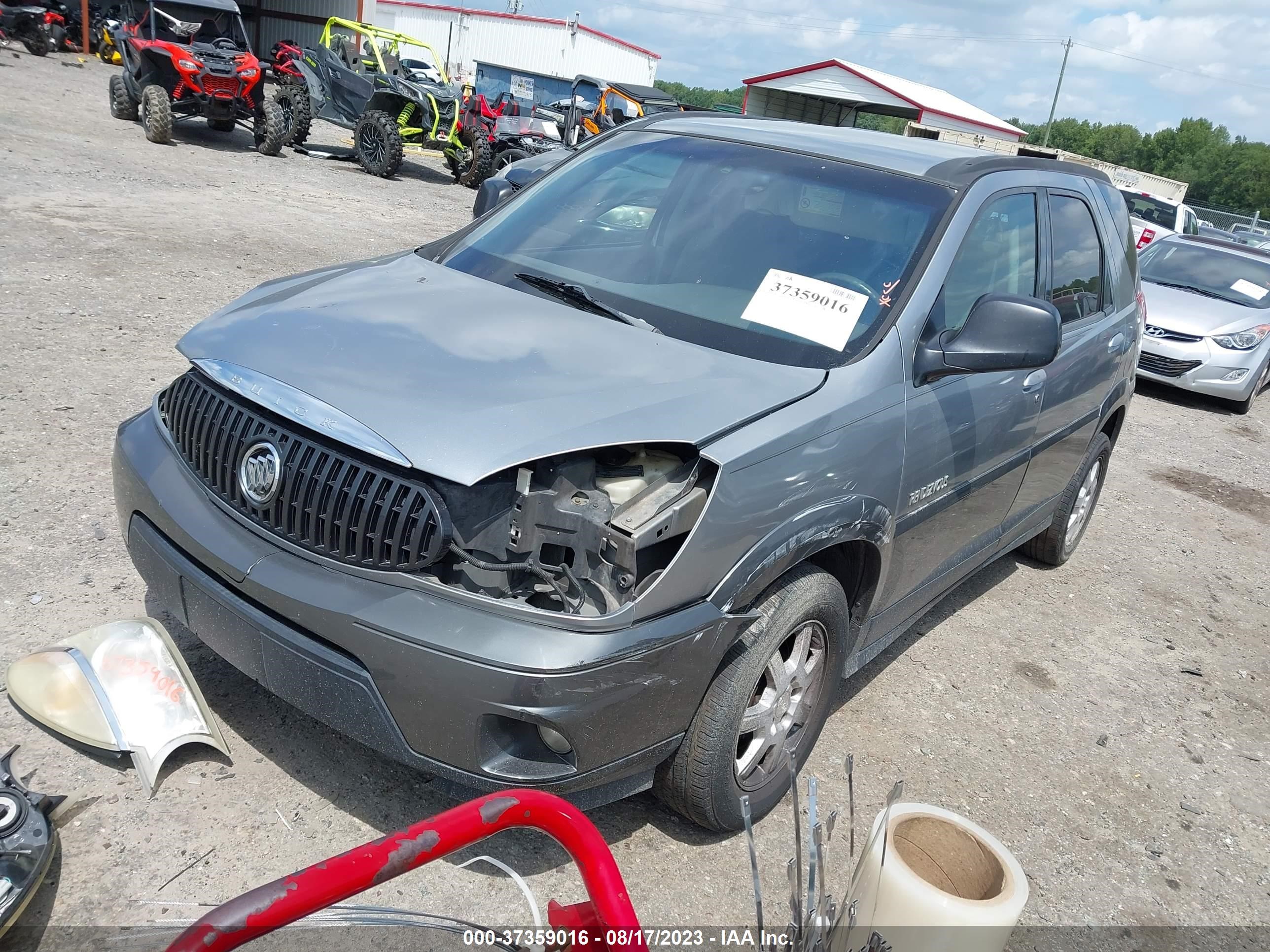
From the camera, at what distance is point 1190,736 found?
397cm

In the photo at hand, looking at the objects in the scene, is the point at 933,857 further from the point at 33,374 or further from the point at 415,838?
the point at 33,374

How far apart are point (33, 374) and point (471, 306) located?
3.40 m

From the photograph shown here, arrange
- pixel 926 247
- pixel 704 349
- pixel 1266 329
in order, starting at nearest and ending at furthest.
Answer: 1. pixel 704 349
2. pixel 926 247
3. pixel 1266 329

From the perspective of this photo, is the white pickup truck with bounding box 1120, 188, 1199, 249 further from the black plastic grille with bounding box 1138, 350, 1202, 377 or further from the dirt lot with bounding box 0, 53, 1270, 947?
the dirt lot with bounding box 0, 53, 1270, 947

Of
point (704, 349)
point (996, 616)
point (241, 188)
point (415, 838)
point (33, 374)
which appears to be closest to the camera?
point (415, 838)

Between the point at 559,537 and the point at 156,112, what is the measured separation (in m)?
13.7

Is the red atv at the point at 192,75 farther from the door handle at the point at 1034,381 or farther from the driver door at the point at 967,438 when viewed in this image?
the door handle at the point at 1034,381

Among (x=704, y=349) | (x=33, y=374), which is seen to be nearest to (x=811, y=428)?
(x=704, y=349)

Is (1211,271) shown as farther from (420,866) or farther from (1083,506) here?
(420,866)

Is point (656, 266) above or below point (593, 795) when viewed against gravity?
above

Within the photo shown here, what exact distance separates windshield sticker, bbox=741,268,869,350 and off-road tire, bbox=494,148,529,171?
47.3ft

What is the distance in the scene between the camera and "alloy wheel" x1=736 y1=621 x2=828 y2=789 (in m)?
2.77

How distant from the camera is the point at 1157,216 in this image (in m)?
17.2

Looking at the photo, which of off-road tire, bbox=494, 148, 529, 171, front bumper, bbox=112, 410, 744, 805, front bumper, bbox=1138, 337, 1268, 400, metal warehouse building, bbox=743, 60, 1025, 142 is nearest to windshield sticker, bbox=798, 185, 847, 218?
front bumper, bbox=112, 410, 744, 805
